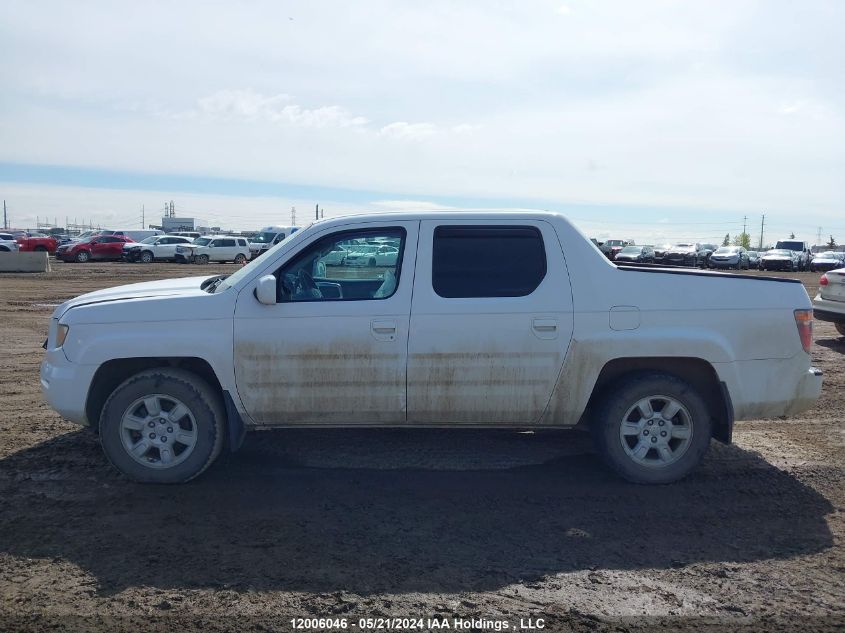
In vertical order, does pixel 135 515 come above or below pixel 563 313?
below

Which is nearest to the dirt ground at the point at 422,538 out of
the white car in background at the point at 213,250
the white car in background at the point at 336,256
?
the white car in background at the point at 336,256

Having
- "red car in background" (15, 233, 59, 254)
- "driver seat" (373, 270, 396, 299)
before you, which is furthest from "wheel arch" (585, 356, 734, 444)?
"red car in background" (15, 233, 59, 254)

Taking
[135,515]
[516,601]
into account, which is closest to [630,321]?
[516,601]

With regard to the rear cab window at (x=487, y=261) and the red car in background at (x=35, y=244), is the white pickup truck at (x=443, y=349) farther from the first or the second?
the red car in background at (x=35, y=244)

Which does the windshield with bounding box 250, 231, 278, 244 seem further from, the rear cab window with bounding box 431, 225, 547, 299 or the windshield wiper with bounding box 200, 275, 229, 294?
the rear cab window with bounding box 431, 225, 547, 299

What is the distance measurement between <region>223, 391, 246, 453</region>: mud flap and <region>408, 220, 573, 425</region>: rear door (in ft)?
4.02

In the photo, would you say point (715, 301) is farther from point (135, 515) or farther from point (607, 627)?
point (135, 515)

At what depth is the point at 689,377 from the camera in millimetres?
5531

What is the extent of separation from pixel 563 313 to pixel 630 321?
48cm

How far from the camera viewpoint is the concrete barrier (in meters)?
29.1

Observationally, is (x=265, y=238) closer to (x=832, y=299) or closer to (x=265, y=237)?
(x=265, y=237)

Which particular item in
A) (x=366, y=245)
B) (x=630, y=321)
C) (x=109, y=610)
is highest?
(x=366, y=245)

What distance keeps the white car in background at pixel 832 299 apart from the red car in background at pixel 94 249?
3781 cm

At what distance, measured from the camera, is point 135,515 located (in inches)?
187
